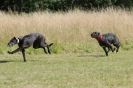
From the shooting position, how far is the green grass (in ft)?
30.9

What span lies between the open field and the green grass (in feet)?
4.66

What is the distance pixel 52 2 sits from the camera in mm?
36000

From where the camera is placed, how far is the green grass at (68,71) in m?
9.42

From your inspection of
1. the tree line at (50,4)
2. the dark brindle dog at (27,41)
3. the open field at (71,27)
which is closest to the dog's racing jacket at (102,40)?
the open field at (71,27)

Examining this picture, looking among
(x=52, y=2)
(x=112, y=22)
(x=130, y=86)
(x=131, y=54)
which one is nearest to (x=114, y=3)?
(x=52, y=2)

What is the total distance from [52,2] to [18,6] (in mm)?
2602

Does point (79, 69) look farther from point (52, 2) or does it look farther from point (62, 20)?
point (52, 2)

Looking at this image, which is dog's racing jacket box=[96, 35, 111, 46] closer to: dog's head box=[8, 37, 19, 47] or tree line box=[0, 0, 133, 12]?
dog's head box=[8, 37, 19, 47]

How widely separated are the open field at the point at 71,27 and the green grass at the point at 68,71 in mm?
1421

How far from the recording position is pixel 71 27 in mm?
18438

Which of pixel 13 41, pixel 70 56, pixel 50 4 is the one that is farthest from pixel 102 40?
pixel 50 4

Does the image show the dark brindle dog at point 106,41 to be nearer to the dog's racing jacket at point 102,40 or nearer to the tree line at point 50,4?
the dog's racing jacket at point 102,40

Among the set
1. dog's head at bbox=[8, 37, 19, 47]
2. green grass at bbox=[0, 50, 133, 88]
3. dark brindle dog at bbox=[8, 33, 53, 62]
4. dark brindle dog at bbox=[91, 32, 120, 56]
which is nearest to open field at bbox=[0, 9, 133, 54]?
dark brindle dog at bbox=[91, 32, 120, 56]

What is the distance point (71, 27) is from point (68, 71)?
7.37m
